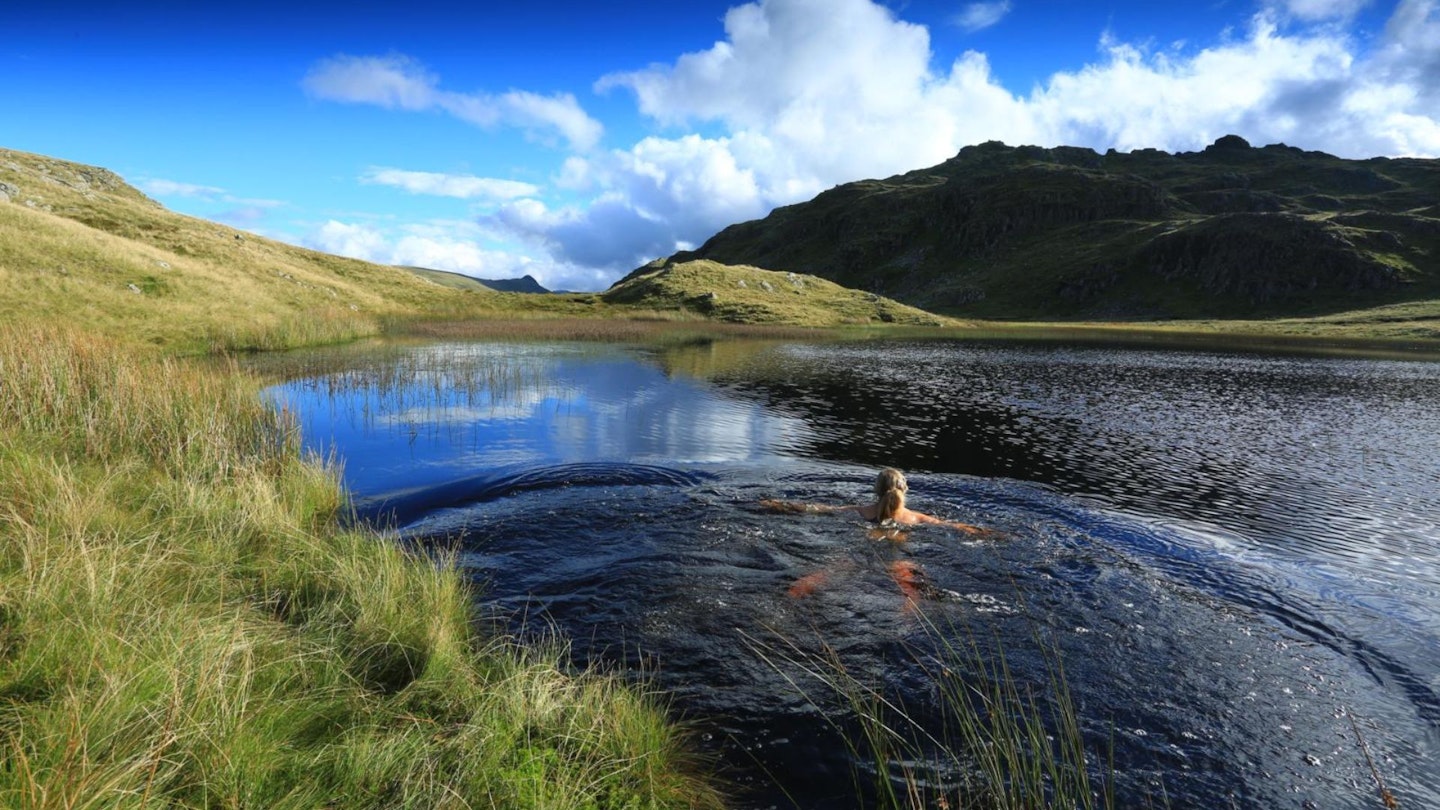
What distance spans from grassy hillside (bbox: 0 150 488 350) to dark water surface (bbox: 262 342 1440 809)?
14.5 metres

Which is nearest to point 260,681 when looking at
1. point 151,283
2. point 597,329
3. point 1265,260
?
point 151,283

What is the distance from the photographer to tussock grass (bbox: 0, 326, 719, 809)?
149 inches

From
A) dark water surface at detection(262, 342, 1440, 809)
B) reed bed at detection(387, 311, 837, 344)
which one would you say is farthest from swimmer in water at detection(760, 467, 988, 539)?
reed bed at detection(387, 311, 837, 344)

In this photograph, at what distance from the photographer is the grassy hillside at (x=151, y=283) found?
3309 cm

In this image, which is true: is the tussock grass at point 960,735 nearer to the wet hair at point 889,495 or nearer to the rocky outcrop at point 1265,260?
the wet hair at point 889,495

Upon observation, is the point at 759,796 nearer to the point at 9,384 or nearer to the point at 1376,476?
the point at 9,384

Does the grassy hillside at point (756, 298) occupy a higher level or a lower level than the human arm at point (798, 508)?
higher

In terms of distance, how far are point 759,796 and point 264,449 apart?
11251 millimetres

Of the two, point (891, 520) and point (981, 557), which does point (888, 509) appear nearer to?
point (891, 520)

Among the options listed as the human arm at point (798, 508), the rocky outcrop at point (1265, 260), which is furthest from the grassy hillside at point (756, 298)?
the rocky outcrop at point (1265, 260)

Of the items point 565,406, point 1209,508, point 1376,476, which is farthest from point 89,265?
point 1376,476

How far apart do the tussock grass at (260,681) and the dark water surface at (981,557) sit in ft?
3.77

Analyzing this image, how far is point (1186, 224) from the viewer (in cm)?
17850

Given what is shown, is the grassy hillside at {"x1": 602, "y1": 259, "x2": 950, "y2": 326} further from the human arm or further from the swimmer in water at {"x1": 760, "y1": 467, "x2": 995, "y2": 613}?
the swimmer in water at {"x1": 760, "y1": 467, "x2": 995, "y2": 613}
